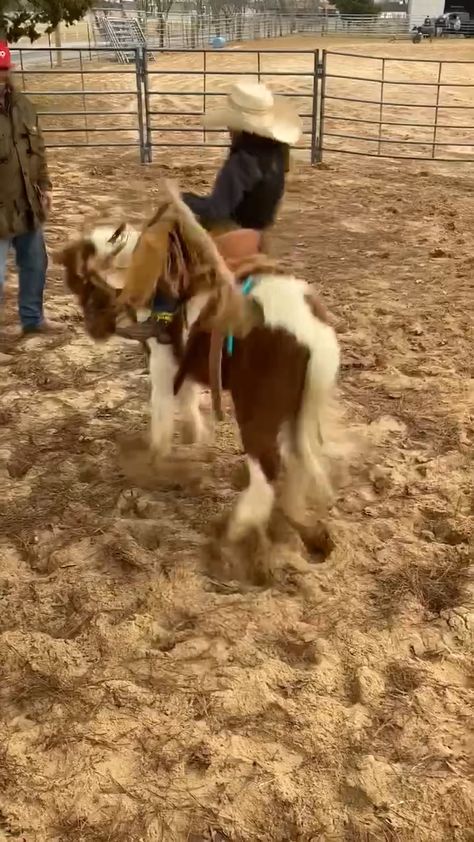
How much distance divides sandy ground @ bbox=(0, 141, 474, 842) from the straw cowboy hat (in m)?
0.55

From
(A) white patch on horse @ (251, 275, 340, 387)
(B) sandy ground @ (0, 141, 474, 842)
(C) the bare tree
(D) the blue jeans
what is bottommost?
(B) sandy ground @ (0, 141, 474, 842)

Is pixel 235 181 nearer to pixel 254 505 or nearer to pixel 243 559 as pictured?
pixel 254 505

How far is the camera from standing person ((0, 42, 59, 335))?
12.0 ft

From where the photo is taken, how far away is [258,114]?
272 centimetres

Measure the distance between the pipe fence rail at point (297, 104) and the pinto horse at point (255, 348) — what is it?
355cm

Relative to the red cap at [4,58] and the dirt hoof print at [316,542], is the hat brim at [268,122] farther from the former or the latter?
the dirt hoof print at [316,542]

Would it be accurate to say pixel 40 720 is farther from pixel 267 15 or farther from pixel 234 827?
pixel 267 15

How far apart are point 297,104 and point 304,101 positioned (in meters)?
9.20

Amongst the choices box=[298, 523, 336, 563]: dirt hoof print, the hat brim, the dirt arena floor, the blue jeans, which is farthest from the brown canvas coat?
box=[298, 523, 336, 563]: dirt hoof print

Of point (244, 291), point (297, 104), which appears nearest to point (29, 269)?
point (297, 104)

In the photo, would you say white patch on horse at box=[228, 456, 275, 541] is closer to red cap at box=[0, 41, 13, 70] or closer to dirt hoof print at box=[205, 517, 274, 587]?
dirt hoof print at box=[205, 517, 274, 587]

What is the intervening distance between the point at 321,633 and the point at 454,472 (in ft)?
3.71

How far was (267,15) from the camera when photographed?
39250 mm

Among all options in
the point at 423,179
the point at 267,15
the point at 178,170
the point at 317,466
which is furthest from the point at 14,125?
the point at 267,15
